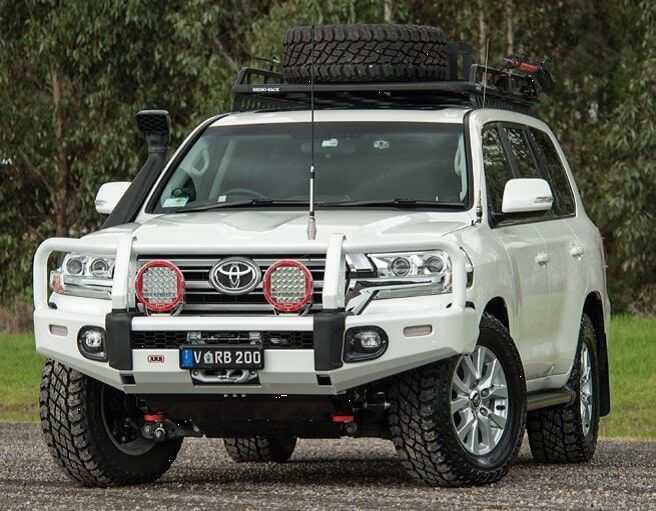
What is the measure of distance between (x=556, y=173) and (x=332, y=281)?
3.75m

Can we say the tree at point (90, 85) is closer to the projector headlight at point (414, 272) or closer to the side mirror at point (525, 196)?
the side mirror at point (525, 196)

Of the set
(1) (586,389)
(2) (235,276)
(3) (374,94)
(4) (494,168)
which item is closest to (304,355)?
(2) (235,276)

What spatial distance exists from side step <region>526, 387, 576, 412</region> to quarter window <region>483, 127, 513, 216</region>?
1.02 metres

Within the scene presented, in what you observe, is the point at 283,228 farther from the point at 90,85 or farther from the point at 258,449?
A: the point at 90,85

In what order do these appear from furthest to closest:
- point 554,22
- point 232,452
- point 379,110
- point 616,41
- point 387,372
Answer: point 616,41 < point 554,22 < point 232,452 < point 379,110 < point 387,372

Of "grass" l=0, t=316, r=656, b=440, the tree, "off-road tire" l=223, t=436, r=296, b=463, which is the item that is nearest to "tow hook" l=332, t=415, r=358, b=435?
"off-road tire" l=223, t=436, r=296, b=463

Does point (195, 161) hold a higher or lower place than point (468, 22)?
higher

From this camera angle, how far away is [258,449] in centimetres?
1112

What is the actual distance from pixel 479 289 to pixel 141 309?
A: 158cm

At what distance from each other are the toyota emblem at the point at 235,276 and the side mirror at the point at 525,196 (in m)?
1.58

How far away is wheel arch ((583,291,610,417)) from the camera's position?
38.1 feet

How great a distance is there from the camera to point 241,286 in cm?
848

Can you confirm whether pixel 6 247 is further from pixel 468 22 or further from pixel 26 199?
pixel 468 22

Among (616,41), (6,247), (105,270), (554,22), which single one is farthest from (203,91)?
(105,270)
